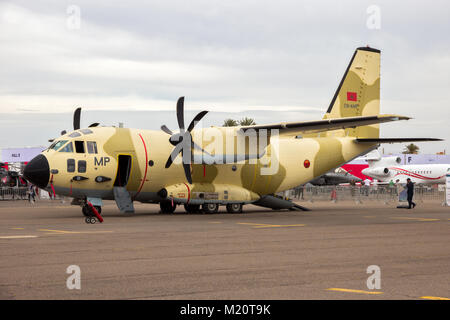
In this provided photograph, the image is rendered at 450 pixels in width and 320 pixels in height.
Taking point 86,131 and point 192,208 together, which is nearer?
point 86,131

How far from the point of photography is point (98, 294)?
27.9 feet

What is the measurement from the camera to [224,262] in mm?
12062

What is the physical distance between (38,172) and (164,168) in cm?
586

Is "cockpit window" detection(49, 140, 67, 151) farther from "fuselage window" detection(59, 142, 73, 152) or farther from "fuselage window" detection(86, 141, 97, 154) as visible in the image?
"fuselage window" detection(86, 141, 97, 154)

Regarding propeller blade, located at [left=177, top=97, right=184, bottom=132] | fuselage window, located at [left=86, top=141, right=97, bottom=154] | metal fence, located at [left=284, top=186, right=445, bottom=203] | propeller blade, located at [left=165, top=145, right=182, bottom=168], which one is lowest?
metal fence, located at [left=284, top=186, right=445, bottom=203]

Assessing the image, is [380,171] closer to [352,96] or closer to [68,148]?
[352,96]

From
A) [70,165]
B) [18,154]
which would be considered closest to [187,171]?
[70,165]

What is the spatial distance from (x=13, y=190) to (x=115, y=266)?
134 ft

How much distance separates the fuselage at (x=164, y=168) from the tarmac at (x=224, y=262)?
15.6ft

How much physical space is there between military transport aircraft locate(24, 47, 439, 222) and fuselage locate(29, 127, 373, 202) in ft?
0.15

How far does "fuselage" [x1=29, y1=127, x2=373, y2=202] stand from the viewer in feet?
82.5

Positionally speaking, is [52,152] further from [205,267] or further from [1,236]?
→ [205,267]

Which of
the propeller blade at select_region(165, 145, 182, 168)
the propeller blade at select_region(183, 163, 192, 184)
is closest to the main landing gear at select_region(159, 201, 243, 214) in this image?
the propeller blade at select_region(183, 163, 192, 184)

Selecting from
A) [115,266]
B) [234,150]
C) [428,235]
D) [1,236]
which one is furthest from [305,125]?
[115,266]
